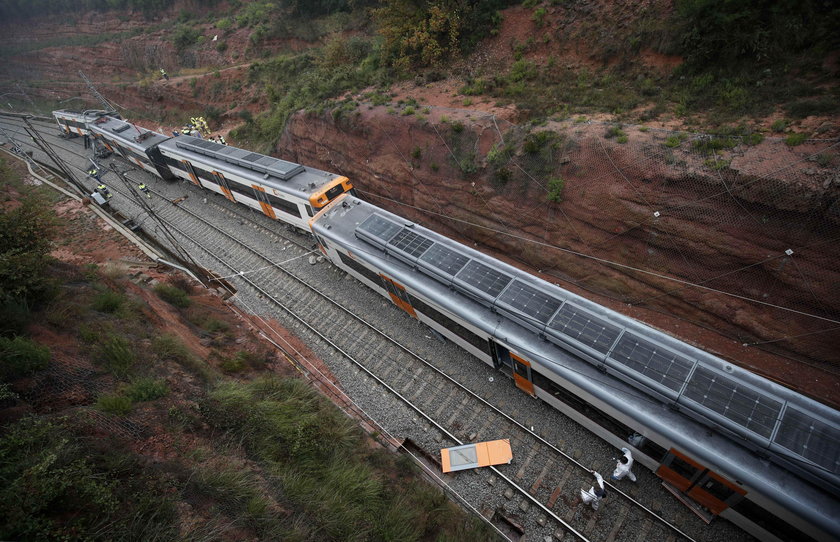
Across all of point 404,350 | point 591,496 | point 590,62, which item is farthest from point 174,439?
point 590,62

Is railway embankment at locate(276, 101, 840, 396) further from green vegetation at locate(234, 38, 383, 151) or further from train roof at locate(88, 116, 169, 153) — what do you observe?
train roof at locate(88, 116, 169, 153)

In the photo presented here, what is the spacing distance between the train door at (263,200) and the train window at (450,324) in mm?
11811

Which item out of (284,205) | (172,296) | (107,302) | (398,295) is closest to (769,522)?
(398,295)

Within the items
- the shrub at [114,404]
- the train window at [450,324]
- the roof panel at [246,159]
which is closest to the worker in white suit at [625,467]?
the train window at [450,324]

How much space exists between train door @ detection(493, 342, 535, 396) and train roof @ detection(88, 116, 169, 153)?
30612mm

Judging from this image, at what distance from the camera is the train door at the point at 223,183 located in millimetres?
23177

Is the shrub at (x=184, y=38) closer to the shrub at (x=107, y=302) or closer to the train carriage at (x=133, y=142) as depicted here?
the train carriage at (x=133, y=142)

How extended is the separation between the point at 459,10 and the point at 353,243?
60.8 feet

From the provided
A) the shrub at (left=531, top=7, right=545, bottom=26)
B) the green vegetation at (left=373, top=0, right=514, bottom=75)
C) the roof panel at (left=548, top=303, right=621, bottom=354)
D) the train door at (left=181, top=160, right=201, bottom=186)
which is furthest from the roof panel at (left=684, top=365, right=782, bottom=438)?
the train door at (left=181, top=160, right=201, bottom=186)

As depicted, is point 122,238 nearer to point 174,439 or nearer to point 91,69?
point 174,439

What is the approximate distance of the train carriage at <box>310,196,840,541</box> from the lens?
7.51m

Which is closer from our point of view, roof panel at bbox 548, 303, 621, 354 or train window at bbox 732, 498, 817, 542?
train window at bbox 732, 498, 817, 542

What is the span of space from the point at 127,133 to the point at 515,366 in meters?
37.3

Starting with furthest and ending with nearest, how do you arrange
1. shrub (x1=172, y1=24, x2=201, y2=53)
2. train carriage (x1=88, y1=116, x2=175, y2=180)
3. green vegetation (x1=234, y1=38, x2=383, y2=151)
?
shrub (x1=172, y1=24, x2=201, y2=53) → train carriage (x1=88, y1=116, x2=175, y2=180) → green vegetation (x1=234, y1=38, x2=383, y2=151)
